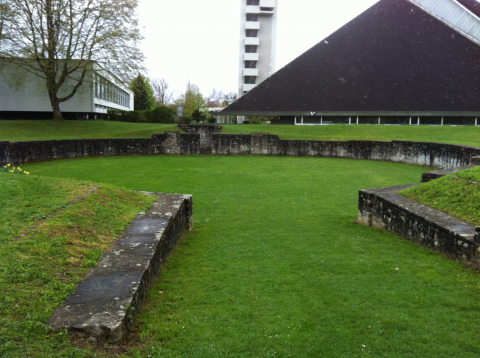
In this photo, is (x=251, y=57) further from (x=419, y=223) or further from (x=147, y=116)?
(x=419, y=223)

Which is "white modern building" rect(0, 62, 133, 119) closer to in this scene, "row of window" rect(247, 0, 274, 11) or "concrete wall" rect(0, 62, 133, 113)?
"concrete wall" rect(0, 62, 133, 113)

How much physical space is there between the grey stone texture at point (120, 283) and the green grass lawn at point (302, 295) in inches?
7.8

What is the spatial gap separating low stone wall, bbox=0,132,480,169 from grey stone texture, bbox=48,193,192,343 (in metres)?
14.6

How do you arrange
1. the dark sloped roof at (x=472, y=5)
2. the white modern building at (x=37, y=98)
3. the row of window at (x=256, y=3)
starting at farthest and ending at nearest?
1. the row of window at (x=256, y=3)
2. the dark sloped roof at (x=472, y=5)
3. the white modern building at (x=37, y=98)

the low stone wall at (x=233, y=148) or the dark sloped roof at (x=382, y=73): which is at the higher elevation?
the dark sloped roof at (x=382, y=73)

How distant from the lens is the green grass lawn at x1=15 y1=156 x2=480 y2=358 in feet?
10.9

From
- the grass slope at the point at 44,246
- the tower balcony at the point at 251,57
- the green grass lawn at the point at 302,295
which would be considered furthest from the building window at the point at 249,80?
the grass slope at the point at 44,246

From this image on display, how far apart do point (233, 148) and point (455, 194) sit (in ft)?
56.5

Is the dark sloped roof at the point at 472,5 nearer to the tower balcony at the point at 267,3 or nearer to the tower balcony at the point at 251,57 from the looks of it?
the tower balcony at the point at 267,3

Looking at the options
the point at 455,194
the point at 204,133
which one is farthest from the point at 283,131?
the point at 455,194

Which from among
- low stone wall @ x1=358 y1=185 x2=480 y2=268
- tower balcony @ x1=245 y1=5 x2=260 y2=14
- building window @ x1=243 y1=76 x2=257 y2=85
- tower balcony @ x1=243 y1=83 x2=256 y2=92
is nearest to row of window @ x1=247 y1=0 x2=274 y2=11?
tower balcony @ x1=245 y1=5 x2=260 y2=14

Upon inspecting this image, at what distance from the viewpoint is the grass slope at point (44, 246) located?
2.85 meters

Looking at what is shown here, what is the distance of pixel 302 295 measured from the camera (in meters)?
4.30

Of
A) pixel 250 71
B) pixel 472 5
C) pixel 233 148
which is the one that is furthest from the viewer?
pixel 250 71
